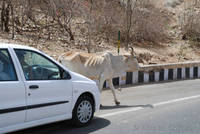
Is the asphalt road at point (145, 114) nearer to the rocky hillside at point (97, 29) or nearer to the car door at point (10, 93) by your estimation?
the car door at point (10, 93)

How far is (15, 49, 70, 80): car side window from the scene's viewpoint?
560 centimetres

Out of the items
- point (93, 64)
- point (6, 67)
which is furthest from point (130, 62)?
point (6, 67)

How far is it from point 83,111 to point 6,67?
6.28ft

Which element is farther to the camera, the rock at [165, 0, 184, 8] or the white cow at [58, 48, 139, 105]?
the rock at [165, 0, 184, 8]

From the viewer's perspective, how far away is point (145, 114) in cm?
776

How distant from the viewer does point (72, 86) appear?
247 inches

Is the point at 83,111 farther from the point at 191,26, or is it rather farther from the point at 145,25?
the point at 191,26

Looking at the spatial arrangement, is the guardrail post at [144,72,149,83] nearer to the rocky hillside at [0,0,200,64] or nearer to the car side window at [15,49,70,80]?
the rocky hillside at [0,0,200,64]

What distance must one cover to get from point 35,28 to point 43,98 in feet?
33.5

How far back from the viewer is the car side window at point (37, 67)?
18.4 ft

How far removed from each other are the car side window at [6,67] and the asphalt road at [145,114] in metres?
1.33

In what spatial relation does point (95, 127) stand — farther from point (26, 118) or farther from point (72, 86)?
point (26, 118)

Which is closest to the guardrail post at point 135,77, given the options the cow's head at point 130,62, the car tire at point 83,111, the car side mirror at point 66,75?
the cow's head at point 130,62

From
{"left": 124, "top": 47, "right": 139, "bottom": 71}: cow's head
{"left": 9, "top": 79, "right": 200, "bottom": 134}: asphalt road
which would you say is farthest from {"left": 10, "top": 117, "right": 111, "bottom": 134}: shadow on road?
{"left": 124, "top": 47, "right": 139, "bottom": 71}: cow's head
